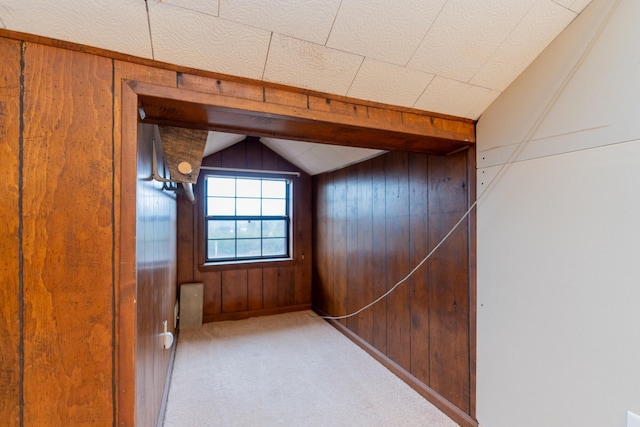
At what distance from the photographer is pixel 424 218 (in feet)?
6.98

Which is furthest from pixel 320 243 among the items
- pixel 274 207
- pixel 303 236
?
pixel 274 207

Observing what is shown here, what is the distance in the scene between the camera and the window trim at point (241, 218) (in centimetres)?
358

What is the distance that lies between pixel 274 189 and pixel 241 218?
23.6 inches

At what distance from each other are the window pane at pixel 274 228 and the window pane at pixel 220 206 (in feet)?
1.56

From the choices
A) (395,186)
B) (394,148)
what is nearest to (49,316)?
(394,148)

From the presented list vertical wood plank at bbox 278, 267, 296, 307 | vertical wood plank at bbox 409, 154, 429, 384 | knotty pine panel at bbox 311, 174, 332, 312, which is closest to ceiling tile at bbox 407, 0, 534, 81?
vertical wood plank at bbox 409, 154, 429, 384

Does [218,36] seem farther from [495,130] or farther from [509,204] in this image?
[509,204]

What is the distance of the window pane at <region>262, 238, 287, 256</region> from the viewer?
398 cm

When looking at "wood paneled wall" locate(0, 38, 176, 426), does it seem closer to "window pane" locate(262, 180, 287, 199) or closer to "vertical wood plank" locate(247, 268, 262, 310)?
"vertical wood plank" locate(247, 268, 262, 310)

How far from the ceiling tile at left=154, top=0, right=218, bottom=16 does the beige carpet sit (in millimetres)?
2136

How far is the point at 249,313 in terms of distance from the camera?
375 centimetres

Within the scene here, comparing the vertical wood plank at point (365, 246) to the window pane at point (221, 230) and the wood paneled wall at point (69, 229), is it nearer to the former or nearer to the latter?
the window pane at point (221, 230)

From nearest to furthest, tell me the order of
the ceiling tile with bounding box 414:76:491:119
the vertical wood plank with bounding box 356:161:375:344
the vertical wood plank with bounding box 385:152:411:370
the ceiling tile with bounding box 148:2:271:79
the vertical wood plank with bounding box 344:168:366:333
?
the ceiling tile with bounding box 148:2:271:79 → the ceiling tile with bounding box 414:76:491:119 → the vertical wood plank with bounding box 385:152:411:370 → the vertical wood plank with bounding box 356:161:375:344 → the vertical wood plank with bounding box 344:168:366:333

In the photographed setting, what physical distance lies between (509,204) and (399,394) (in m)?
1.53
